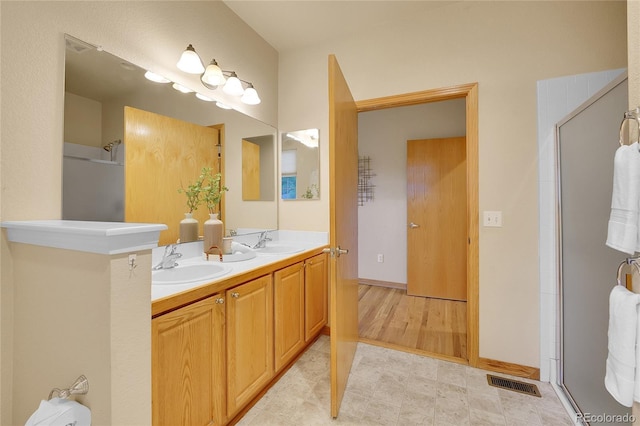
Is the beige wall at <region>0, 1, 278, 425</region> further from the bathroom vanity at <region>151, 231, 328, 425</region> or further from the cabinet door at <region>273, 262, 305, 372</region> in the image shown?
the cabinet door at <region>273, 262, 305, 372</region>

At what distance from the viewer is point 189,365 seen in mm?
1101

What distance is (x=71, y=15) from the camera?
3.79 ft

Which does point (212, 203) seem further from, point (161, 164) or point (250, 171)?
point (250, 171)

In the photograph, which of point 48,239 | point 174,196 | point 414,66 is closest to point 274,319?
point 174,196

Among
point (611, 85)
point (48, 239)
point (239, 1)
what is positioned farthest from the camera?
point (239, 1)

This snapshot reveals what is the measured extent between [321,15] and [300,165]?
1.20 metres

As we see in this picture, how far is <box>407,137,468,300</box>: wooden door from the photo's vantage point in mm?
3232

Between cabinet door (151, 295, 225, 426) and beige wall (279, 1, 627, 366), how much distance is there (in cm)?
178

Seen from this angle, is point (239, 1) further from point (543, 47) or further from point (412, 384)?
point (412, 384)

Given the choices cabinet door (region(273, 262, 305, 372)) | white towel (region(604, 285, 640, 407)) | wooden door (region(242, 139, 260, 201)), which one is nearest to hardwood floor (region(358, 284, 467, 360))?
cabinet door (region(273, 262, 305, 372))

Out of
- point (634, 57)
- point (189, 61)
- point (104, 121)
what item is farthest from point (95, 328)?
point (634, 57)

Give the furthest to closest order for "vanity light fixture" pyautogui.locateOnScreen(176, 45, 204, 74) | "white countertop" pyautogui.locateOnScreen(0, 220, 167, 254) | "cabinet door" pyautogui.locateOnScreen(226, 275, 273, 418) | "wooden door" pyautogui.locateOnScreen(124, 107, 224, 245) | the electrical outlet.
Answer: the electrical outlet → "vanity light fixture" pyautogui.locateOnScreen(176, 45, 204, 74) → "wooden door" pyautogui.locateOnScreen(124, 107, 224, 245) → "cabinet door" pyautogui.locateOnScreen(226, 275, 273, 418) → "white countertop" pyautogui.locateOnScreen(0, 220, 167, 254)

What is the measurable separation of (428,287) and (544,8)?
2.81 metres

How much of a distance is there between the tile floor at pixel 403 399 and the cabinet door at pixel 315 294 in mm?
276
